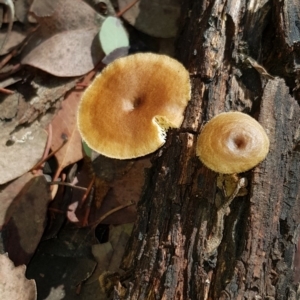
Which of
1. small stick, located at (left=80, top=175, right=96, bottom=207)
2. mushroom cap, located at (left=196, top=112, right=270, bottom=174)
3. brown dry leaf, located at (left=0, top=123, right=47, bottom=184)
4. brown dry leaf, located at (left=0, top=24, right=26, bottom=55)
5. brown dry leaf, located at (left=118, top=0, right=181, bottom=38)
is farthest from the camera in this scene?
brown dry leaf, located at (left=118, top=0, right=181, bottom=38)

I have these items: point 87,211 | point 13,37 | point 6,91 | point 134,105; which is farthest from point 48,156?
point 13,37

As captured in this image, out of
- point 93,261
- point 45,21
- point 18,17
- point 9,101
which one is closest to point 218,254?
point 93,261

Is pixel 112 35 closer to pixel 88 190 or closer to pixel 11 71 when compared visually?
pixel 11 71

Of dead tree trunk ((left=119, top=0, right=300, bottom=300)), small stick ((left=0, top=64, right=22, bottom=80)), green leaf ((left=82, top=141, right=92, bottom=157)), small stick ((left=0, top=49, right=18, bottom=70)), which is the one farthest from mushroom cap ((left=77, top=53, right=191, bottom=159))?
small stick ((left=0, top=49, right=18, bottom=70))

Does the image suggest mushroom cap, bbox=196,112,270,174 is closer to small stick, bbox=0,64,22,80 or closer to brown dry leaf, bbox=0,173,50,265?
brown dry leaf, bbox=0,173,50,265

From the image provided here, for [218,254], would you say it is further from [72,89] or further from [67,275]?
[72,89]

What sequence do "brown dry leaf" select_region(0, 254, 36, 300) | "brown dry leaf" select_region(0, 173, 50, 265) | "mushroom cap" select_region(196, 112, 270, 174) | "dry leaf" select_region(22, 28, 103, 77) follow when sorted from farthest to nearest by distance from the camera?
1. "dry leaf" select_region(22, 28, 103, 77)
2. "brown dry leaf" select_region(0, 173, 50, 265)
3. "brown dry leaf" select_region(0, 254, 36, 300)
4. "mushroom cap" select_region(196, 112, 270, 174)

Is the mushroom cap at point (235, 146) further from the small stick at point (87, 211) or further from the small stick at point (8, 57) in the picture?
the small stick at point (8, 57)
